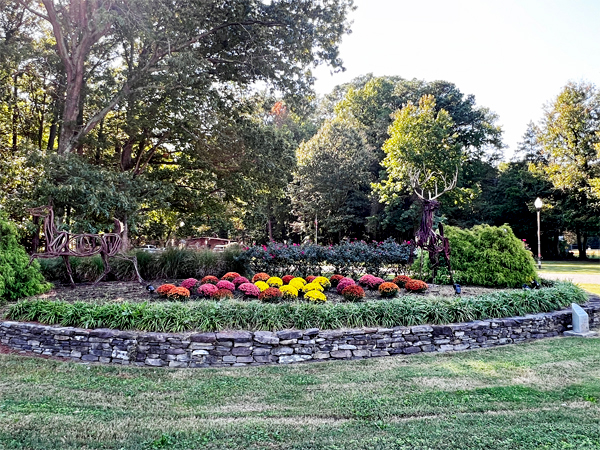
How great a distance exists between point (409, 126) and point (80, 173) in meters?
18.9

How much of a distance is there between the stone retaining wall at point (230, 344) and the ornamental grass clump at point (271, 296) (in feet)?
4.44

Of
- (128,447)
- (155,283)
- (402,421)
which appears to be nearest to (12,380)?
(128,447)

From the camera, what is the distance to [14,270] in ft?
21.4

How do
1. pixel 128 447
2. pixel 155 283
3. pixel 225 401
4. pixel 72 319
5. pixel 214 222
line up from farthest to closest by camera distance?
pixel 214 222 < pixel 155 283 < pixel 72 319 < pixel 225 401 < pixel 128 447

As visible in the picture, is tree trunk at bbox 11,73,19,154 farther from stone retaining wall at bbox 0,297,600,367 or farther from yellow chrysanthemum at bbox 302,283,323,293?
yellow chrysanthemum at bbox 302,283,323,293

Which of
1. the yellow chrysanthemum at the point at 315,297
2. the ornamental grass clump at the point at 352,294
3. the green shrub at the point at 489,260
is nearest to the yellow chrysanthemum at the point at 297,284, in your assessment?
the yellow chrysanthemum at the point at 315,297

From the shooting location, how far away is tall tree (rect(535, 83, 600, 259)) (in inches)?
1075

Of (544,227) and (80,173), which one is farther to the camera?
(544,227)

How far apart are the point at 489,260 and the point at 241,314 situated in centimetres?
606

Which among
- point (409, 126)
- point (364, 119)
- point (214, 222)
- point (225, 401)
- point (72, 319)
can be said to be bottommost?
point (225, 401)

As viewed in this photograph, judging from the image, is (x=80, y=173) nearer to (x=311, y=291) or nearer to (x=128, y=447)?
(x=311, y=291)

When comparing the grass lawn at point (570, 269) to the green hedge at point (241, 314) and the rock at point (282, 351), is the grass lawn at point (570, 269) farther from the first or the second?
the rock at point (282, 351)

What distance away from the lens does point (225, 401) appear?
3.44 meters

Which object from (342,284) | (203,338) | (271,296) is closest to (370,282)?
(342,284)
